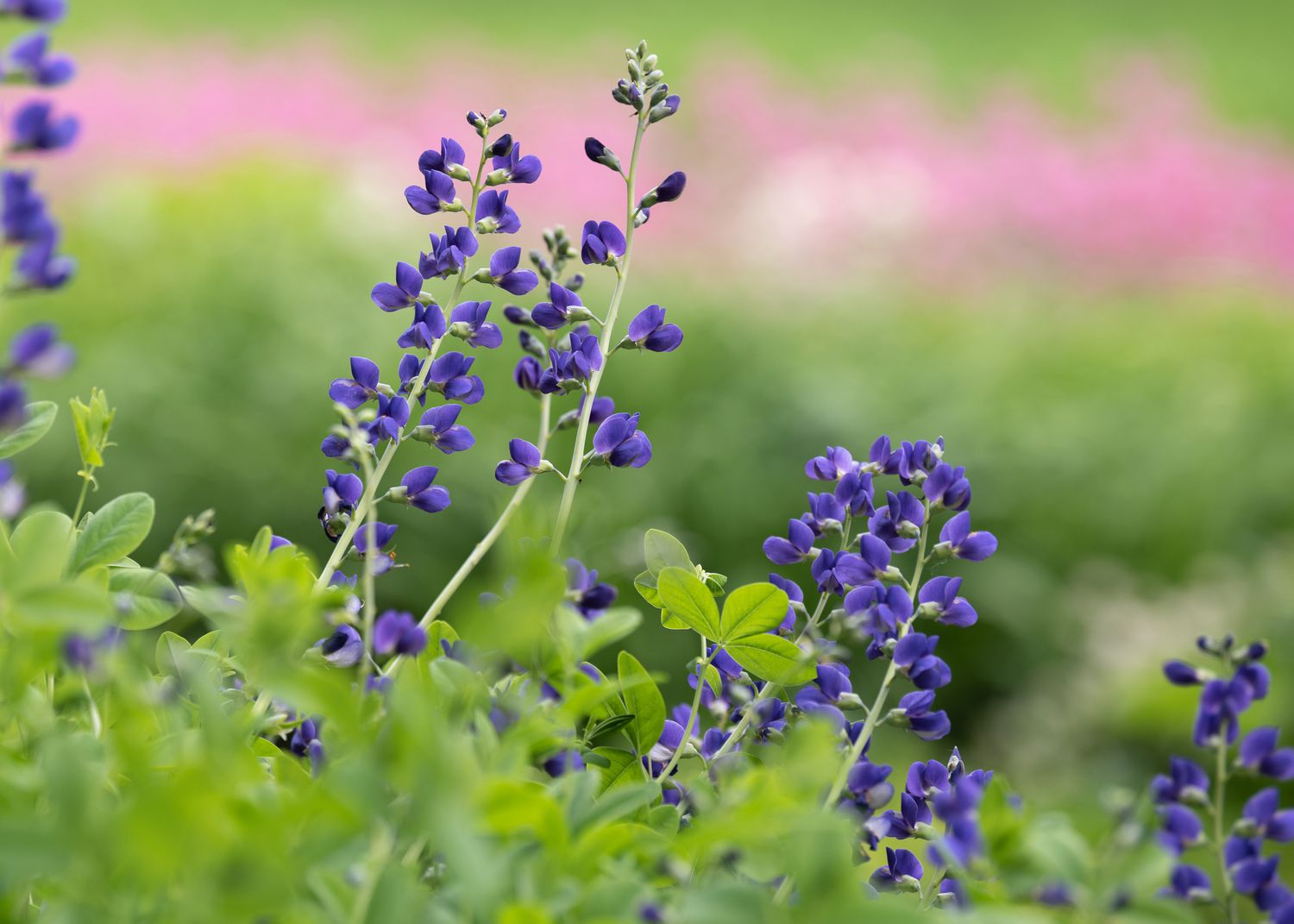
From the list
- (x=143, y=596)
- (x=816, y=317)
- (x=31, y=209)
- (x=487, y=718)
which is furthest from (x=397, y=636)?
(x=816, y=317)

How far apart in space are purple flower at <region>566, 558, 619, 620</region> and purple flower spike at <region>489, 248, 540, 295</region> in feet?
0.77

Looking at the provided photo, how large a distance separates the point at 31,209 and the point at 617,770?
0.50 meters

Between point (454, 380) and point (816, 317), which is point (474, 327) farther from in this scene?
point (816, 317)

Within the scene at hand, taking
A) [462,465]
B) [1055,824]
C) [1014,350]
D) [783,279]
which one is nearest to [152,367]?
[462,465]

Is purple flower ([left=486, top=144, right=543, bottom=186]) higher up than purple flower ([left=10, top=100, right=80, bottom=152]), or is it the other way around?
purple flower ([left=486, top=144, right=543, bottom=186])

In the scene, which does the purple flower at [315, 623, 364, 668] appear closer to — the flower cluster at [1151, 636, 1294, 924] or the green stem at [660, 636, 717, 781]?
the green stem at [660, 636, 717, 781]

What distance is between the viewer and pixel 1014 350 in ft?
17.8

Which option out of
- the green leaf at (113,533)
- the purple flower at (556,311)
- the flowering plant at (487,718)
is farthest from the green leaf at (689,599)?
the green leaf at (113,533)

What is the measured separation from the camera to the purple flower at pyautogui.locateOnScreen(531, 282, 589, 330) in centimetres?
97

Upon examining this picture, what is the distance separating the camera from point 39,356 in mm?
676

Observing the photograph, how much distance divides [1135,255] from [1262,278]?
588mm

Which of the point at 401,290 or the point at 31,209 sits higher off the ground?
the point at 401,290

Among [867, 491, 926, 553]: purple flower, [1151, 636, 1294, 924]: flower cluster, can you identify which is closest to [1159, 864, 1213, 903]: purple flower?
[1151, 636, 1294, 924]: flower cluster

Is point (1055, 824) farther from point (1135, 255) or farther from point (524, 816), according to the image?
point (1135, 255)
